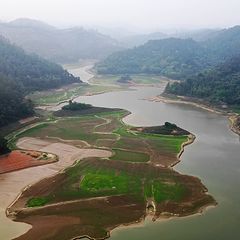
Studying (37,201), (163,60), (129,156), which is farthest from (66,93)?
(37,201)

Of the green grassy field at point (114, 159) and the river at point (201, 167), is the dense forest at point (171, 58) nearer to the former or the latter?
the river at point (201, 167)

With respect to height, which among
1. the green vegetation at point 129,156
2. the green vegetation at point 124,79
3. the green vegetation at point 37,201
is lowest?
the green vegetation at point 124,79

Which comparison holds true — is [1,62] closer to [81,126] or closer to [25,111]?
[25,111]

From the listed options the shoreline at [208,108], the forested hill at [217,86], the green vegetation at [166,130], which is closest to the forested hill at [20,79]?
the green vegetation at [166,130]

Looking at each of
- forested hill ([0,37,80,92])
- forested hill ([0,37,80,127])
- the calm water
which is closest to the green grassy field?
the calm water

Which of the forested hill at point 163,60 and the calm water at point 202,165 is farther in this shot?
the forested hill at point 163,60

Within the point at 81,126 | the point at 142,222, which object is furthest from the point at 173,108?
the point at 142,222

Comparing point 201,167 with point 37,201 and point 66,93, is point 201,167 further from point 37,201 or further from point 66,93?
point 66,93
